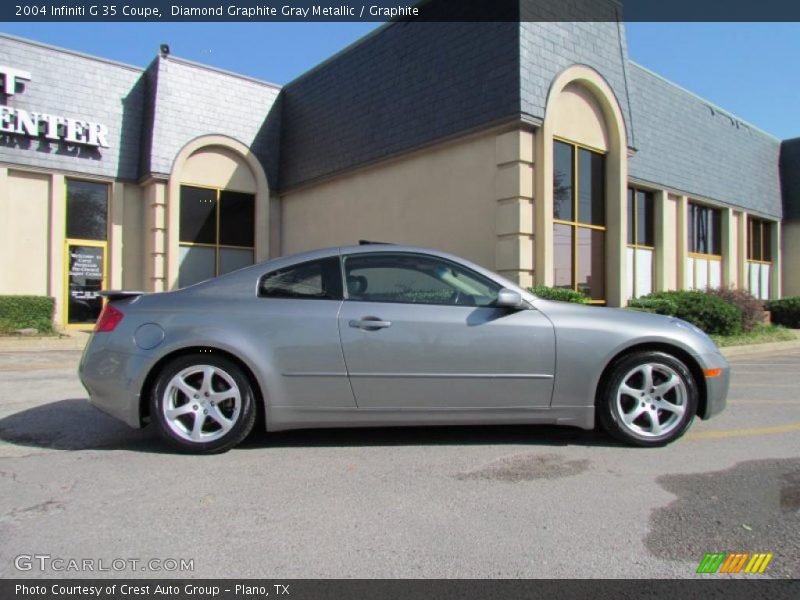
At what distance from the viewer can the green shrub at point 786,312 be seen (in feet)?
59.6

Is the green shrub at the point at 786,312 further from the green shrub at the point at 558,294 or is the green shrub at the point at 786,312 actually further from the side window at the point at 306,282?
the side window at the point at 306,282

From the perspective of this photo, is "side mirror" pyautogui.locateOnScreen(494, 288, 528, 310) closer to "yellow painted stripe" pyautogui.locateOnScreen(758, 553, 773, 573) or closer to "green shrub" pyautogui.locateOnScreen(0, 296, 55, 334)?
"yellow painted stripe" pyautogui.locateOnScreen(758, 553, 773, 573)

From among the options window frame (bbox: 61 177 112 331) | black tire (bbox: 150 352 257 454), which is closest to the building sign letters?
window frame (bbox: 61 177 112 331)

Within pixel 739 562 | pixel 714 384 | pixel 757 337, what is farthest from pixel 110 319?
pixel 757 337

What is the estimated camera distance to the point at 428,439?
4516mm

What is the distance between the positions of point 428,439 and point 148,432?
2307mm

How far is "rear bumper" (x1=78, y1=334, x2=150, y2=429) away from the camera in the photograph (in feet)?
13.2

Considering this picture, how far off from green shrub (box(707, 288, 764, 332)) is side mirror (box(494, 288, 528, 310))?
1132 centimetres

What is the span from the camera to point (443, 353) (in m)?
4.07

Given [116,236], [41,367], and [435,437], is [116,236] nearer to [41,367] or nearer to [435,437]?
[41,367]

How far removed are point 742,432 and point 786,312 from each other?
16577 mm
